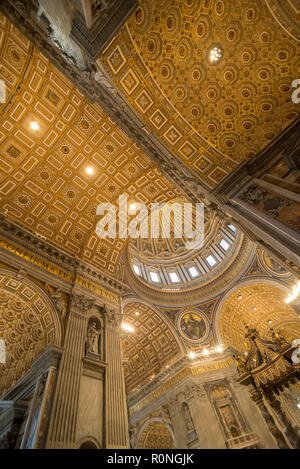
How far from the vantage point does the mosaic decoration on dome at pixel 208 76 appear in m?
5.95

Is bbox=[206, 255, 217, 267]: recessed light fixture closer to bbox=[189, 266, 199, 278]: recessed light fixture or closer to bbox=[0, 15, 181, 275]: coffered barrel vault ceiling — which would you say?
bbox=[189, 266, 199, 278]: recessed light fixture

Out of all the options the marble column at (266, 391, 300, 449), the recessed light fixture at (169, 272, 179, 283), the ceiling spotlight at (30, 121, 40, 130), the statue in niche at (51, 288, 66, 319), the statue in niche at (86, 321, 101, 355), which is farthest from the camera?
the recessed light fixture at (169, 272, 179, 283)

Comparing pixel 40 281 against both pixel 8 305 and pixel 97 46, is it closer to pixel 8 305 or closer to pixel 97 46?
pixel 8 305

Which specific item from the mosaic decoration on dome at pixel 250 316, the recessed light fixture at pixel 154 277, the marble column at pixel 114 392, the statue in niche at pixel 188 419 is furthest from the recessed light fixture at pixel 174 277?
the marble column at pixel 114 392

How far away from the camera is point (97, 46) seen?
5633 millimetres

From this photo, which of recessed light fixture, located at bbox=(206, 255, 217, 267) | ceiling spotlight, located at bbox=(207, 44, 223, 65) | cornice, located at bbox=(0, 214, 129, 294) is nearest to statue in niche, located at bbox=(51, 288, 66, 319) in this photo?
cornice, located at bbox=(0, 214, 129, 294)

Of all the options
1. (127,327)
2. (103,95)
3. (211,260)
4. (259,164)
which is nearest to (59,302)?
(103,95)

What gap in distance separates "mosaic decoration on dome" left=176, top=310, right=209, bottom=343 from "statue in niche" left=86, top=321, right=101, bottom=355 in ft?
28.5

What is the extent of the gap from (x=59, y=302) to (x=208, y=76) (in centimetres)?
930

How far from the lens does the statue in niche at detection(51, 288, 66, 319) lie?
8422 mm

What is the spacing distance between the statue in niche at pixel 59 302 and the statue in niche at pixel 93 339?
1286 mm

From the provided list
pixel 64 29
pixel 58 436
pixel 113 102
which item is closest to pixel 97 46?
pixel 64 29

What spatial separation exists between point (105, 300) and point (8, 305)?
12.7 ft

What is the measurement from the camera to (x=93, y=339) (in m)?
8.65
